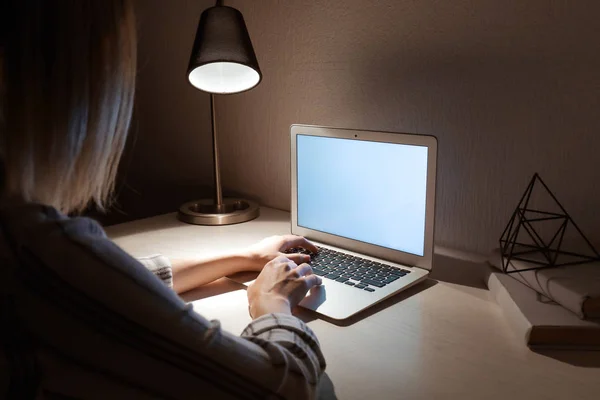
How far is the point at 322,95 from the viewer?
4.73 feet

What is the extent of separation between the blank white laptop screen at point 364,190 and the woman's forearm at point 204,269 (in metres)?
0.24

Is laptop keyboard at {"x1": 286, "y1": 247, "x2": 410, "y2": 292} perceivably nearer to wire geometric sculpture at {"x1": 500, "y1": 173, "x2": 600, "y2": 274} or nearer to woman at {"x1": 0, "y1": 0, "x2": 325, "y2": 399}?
wire geometric sculpture at {"x1": 500, "y1": 173, "x2": 600, "y2": 274}

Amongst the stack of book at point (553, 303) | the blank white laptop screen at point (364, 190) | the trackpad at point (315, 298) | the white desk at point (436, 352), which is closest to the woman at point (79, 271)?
the white desk at point (436, 352)

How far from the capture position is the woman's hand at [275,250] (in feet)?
3.69

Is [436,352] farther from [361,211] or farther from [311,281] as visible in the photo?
[361,211]

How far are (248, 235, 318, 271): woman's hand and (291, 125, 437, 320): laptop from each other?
0.12ft

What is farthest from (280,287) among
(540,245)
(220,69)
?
(220,69)

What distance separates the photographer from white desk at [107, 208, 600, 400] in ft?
2.43

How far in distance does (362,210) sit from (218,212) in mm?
489

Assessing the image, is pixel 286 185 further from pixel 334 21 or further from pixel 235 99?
pixel 334 21

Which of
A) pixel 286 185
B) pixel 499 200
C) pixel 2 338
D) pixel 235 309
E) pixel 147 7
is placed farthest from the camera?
pixel 147 7

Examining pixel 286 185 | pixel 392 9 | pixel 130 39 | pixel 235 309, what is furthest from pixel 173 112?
pixel 130 39

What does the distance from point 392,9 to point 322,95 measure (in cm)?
28

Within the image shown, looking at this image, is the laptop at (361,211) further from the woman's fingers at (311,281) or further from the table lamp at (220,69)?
the table lamp at (220,69)
